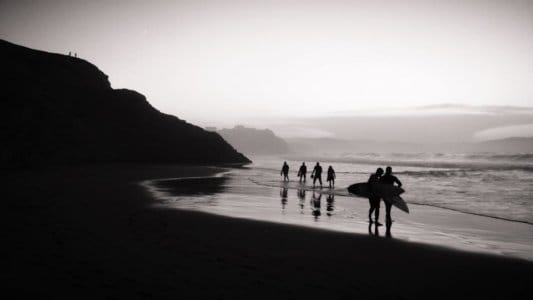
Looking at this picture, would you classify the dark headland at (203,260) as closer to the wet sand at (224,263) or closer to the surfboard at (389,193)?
the wet sand at (224,263)

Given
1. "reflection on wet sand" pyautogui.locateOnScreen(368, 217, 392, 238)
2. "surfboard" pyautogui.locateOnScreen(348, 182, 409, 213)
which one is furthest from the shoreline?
"surfboard" pyautogui.locateOnScreen(348, 182, 409, 213)

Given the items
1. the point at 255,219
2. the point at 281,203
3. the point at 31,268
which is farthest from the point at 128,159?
the point at 31,268

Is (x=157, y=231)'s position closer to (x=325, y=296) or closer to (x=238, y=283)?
(x=238, y=283)

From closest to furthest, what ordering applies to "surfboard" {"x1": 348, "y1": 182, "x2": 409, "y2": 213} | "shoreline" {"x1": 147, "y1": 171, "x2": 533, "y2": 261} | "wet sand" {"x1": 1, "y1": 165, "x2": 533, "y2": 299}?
"wet sand" {"x1": 1, "y1": 165, "x2": 533, "y2": 299}, "shoreline" {"x1": 147, "y1": 171, "x2": 533, "y2": 261}, "surfboard" {"x1": 348, "y1": 182, "x2": 409, "y2": 213}

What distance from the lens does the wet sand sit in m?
5.23

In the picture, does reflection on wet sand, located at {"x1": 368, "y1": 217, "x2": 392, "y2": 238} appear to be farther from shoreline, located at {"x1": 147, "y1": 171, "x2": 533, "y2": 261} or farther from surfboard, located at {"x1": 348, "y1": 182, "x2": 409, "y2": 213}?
surfboard, located at {"x1": 348, "y1": 182, "x2": 409, "y2": 213}

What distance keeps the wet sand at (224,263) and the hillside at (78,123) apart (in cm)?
3388

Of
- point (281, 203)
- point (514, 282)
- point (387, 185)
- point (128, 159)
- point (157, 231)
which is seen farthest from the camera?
point (128, 159)

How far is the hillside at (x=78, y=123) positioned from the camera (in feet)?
138

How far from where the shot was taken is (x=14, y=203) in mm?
12078

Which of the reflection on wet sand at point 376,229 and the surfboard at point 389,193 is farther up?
the surfboard at point 389,193

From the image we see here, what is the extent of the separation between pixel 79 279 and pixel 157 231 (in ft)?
13.5

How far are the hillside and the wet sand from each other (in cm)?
3388

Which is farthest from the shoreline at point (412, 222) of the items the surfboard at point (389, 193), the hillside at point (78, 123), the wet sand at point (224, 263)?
the hillside at point (78, 123)
